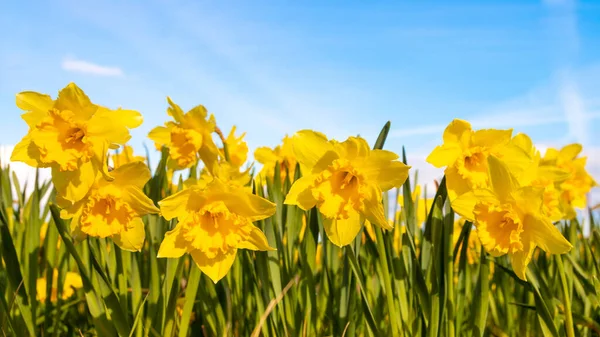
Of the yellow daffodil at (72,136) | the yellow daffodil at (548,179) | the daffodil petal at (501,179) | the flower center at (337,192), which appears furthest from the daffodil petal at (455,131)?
the yellow daffodil at (72,136)

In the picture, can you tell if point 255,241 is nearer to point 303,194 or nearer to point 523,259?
point 303,194

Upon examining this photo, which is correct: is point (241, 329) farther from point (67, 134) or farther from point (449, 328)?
point (67, 134)

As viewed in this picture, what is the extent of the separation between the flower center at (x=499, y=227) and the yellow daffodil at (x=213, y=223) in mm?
704

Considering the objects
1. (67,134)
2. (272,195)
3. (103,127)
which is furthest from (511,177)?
(67,134)

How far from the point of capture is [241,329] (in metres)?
2.32

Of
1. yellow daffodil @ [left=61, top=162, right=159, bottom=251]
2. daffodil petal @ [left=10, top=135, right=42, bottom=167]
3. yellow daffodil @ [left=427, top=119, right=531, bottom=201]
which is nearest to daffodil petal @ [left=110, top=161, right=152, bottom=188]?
yellow daffodil @ [left=61, top=162, right=159, bottom=251]

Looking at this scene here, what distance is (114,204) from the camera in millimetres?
1834

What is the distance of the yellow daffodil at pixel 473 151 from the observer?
190cm

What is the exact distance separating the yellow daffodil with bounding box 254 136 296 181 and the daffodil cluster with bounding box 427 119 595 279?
123 centimetres

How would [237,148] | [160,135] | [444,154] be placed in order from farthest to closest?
[237,148] → [160,135] → [444,154]

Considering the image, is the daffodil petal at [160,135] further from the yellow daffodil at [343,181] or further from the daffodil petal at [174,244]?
the yellow daffodil at [343,181]

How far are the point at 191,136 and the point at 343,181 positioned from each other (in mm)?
881

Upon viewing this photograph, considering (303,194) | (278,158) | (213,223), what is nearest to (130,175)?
(213,223)

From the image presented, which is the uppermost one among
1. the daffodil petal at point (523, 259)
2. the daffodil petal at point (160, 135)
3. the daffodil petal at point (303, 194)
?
the daffodil petal at point (160, 135)
